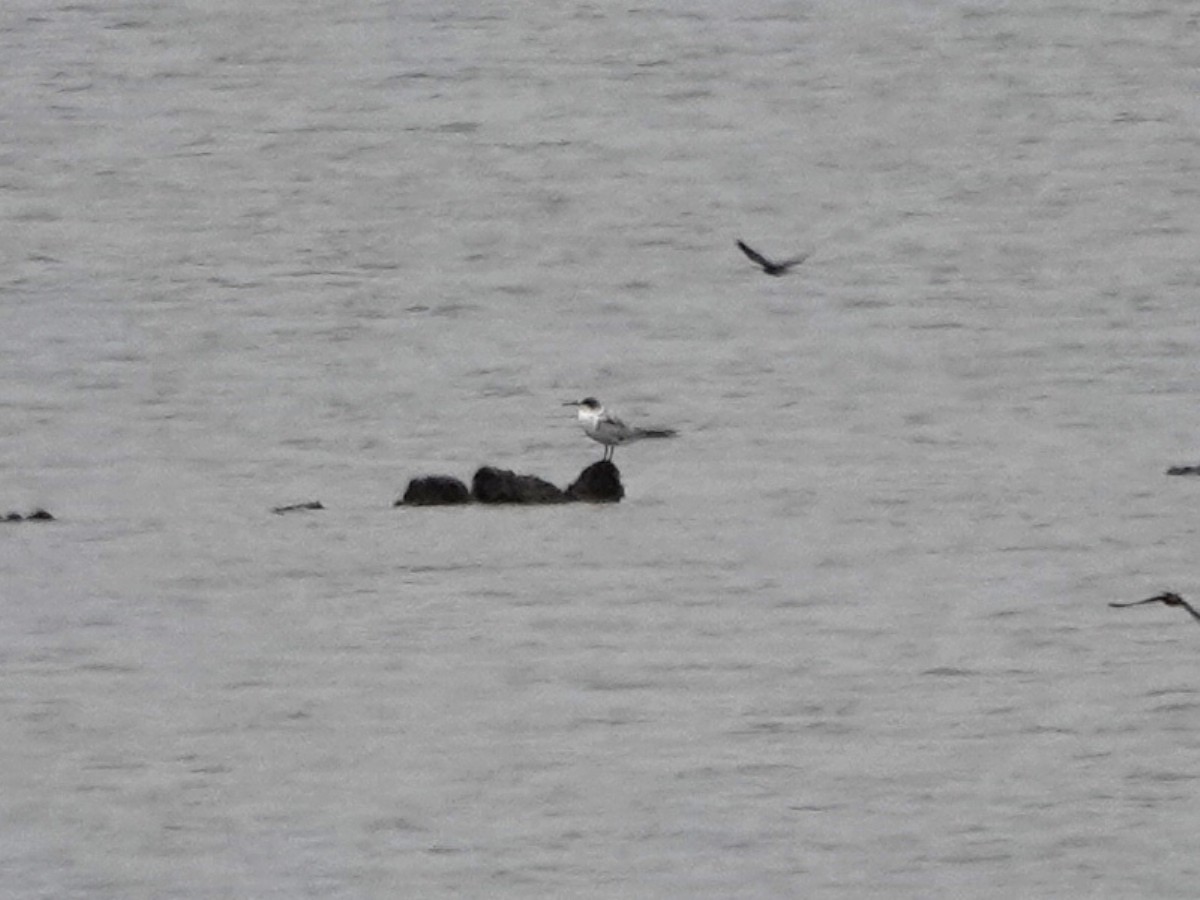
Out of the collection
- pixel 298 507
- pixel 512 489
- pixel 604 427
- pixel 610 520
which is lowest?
pixel 298 507

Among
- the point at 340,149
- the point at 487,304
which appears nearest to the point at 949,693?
the point at 487,304

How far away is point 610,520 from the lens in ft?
95.1

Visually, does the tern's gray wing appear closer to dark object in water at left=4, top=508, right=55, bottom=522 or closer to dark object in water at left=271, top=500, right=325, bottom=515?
dark object in water at left=271, top=500, right=325, bottom=515

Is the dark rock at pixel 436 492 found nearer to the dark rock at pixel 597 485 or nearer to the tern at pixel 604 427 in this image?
the dark rock at pixel 597 485

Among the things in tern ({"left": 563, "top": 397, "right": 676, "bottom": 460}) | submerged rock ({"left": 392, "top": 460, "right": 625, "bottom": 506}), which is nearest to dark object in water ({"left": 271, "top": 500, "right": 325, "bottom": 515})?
submerged rock ({"left": 392, "top": 460, "right": 625, "bottom": 506})

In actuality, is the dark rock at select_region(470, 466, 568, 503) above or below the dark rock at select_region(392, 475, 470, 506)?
above

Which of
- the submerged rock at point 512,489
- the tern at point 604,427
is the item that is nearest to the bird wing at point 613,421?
the tern at point 604,427

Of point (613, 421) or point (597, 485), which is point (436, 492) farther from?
point (613, 421)

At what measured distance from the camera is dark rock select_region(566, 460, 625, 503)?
29.2m

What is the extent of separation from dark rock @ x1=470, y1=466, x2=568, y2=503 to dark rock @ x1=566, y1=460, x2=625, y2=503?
236 mm

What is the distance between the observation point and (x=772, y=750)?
→ 20953 millimetres

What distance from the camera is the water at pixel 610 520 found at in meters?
19.4

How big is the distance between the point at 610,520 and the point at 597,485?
1.06ft

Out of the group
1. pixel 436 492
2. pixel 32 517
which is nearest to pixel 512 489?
pixel 436 492
